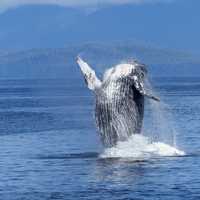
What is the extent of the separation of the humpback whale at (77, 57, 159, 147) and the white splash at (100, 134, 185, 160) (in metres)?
0.20

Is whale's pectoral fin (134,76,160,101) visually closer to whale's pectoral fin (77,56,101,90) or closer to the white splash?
whale's pectoral fin (77,56,101,90)

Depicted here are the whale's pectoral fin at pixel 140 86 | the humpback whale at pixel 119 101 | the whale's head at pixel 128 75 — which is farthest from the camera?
the humpback whale at pixel 119 101

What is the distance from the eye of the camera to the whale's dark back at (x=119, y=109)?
31.7 meters

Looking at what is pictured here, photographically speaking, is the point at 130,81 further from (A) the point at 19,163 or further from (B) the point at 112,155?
(A) the point at 19,163

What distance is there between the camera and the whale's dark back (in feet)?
104

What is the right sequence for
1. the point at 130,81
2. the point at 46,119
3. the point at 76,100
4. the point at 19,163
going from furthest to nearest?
the point at 76,100 < the point at 46,119 < the point at 19,163 < the point at 130,81

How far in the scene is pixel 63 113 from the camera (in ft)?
232

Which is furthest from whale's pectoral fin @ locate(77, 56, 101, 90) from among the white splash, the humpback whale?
the white splash

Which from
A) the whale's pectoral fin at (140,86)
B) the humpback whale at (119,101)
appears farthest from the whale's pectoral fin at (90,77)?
the whale's pectoral fin at (140,86)

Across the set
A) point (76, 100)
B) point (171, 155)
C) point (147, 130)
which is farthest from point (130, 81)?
point (76, 100)

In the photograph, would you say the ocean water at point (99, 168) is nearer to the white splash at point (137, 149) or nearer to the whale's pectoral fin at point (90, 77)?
the white splash at point (137, 149)

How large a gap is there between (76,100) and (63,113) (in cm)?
1772

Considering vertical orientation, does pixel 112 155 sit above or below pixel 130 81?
below

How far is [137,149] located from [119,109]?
1549mm
